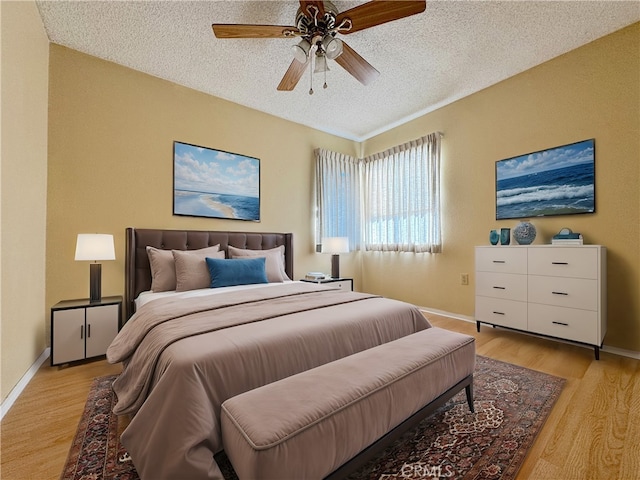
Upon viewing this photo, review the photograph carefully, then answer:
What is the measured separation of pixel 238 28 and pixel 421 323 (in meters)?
2.45

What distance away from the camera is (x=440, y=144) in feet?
12.4

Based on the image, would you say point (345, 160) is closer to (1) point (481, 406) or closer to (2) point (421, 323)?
(2) point (421, 323)

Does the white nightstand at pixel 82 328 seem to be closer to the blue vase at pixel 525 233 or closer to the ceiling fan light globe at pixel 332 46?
the ceiling fan light globe at pixel 332 46

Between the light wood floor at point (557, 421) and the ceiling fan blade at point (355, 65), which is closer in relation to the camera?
the light wood floor at point (557, 421)

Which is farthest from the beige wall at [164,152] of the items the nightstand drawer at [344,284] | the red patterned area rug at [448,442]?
the nightstand drawer at [344,284]

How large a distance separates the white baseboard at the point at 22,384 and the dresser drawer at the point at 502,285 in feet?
12.7

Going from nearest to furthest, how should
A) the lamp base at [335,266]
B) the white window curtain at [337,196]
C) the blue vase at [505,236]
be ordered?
the blue vase at [505,236] < the lamp base at [335,266] < the white window curtain at [337,196]

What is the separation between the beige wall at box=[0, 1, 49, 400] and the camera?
172 cm

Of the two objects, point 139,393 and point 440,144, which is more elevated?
point 440,144

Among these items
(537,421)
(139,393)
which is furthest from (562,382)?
(139,393)

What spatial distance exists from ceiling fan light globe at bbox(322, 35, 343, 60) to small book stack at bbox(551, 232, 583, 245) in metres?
2.53

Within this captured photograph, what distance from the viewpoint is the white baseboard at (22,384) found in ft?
5.48

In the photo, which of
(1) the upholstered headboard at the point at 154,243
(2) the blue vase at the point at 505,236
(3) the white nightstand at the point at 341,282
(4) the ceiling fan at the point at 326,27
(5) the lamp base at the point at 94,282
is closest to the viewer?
(4) the ceiling fan at the point at 326,27

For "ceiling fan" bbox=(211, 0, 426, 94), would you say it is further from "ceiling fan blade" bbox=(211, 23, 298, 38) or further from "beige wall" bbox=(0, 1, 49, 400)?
"beige wall" bbox=(0, 1, 49, 400)
